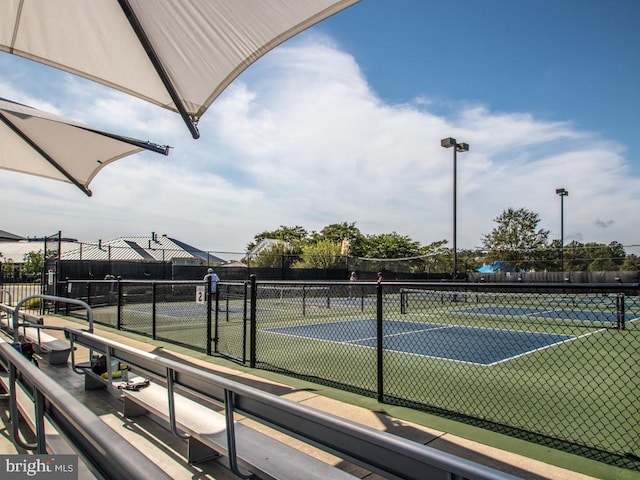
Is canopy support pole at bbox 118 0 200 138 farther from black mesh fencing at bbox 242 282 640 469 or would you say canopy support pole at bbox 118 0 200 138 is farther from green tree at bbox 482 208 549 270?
→ green tree at bbox 482 208 549 270

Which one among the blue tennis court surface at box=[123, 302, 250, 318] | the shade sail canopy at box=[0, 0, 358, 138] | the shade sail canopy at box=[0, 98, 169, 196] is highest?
the shade sail canopy at box=[0, 0, 358, 138]

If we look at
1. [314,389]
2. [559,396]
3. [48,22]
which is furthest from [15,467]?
[559,396]

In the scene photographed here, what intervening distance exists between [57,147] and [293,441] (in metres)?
7.42

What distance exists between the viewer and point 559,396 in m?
5.70

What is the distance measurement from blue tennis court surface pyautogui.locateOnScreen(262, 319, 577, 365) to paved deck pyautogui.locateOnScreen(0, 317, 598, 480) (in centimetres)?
339

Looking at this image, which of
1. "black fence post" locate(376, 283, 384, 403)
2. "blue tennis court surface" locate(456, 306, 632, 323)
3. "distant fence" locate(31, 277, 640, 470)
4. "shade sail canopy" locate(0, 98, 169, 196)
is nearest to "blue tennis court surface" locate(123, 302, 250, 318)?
"distant fence" locate(31, 277, 640, 470)

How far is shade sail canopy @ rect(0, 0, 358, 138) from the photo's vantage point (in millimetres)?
4801

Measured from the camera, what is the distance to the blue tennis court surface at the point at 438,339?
27.7ft

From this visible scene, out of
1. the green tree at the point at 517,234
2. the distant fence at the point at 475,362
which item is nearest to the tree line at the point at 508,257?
the green tree at the point at 517,234

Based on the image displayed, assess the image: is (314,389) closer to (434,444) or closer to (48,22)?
(434,444)

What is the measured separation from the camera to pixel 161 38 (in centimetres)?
552

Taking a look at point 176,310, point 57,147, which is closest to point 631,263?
point 176,310

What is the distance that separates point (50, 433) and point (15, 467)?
61cm

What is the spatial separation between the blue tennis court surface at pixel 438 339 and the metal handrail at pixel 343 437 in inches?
238
